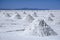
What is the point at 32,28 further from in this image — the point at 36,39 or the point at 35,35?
the point at 36,39

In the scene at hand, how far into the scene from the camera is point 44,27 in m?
8.27

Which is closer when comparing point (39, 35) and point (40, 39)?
point (40, 39)

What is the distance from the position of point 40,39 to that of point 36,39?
0.53 ft

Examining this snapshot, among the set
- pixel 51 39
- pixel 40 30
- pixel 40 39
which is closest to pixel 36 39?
pixel 40 39

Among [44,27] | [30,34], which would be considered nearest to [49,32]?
[44,27]

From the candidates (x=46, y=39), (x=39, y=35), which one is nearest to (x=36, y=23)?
(x=39, y=35)

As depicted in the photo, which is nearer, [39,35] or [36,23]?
[39,35]

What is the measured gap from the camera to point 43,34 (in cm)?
793

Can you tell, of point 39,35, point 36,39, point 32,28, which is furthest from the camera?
point 32,28

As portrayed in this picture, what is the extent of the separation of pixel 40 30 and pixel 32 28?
0.48m

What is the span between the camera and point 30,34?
8.06m

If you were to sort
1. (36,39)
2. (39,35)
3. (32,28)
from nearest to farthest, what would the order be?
(36,39) → (39,35) → (32,28)

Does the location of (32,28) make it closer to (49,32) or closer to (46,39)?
(49,32)

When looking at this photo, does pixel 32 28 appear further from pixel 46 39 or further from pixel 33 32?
pixel 46 39
